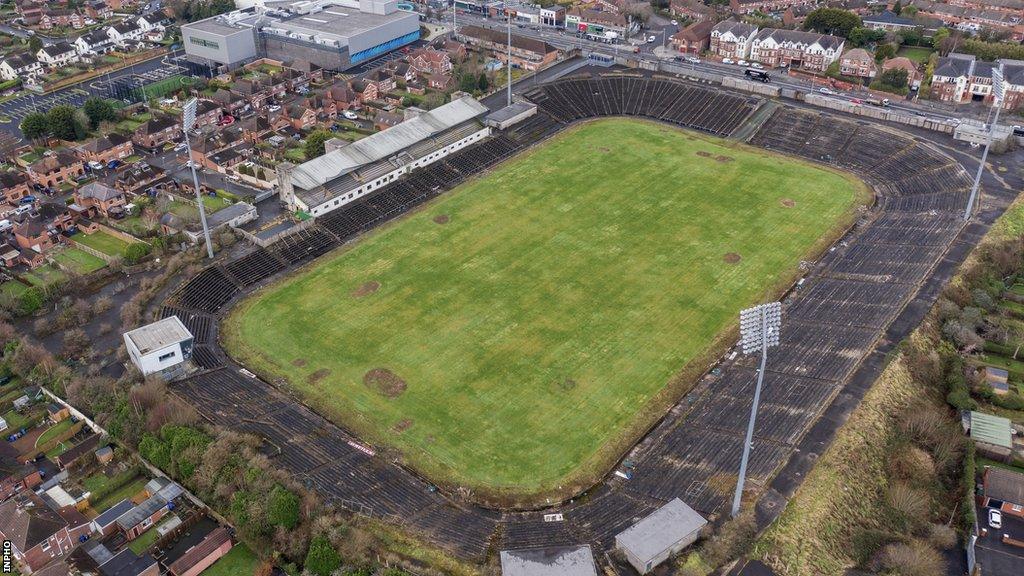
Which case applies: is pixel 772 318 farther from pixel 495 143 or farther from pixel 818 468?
pixel 495 143

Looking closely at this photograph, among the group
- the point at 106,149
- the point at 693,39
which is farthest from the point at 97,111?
the point at 693,39

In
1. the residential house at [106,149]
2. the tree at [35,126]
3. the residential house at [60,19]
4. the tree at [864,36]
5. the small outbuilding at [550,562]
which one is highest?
the tree at [864,36]

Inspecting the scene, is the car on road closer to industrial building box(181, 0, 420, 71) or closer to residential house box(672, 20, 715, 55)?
residential house box(672, 20, 715, 55)

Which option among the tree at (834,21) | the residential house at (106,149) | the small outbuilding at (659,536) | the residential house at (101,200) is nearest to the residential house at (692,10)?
the tree at (834,21)

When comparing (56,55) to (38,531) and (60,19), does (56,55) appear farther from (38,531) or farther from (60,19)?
(38,531)

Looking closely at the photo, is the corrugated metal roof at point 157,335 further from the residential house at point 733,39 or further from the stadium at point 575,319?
the residential house at point 733,39

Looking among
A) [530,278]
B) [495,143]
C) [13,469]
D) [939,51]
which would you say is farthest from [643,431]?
[939,51]

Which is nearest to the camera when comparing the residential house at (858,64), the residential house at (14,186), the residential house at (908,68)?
the residential house at (14,186)
